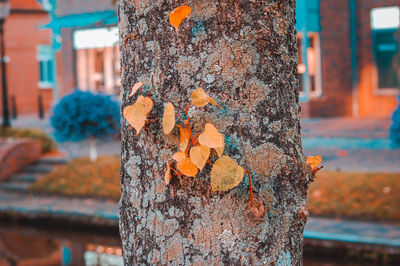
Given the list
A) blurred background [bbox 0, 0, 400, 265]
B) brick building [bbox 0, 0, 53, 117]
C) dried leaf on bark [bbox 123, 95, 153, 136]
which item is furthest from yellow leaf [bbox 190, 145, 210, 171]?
brick building [bbox 0, 0, 53, 117]

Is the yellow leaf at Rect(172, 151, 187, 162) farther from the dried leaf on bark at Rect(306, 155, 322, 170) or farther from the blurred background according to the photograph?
the blurred background

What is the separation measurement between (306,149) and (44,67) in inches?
787

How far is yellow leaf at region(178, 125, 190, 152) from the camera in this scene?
1318 millimetres

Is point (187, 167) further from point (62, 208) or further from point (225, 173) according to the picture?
point (62, 208)

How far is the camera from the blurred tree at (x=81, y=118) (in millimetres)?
9898

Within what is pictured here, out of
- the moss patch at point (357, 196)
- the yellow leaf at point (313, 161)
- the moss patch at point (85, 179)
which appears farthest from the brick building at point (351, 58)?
the yellow leaf at point (313, 161)

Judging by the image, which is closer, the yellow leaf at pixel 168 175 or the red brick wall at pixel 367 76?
the yellow leaf at pixel 168 175

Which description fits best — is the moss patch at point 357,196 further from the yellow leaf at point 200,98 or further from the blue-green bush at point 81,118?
the yellow leaf at point 200,98

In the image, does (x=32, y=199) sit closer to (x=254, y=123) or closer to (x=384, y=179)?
(x=384, y=179)

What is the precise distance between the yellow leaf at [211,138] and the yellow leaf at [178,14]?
260 millimetres

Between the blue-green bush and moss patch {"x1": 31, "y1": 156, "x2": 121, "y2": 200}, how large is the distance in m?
0.51

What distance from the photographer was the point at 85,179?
9.67 m

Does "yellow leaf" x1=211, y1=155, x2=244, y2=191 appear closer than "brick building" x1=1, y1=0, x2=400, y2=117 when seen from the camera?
Yes

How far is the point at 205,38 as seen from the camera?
139 centimetres
